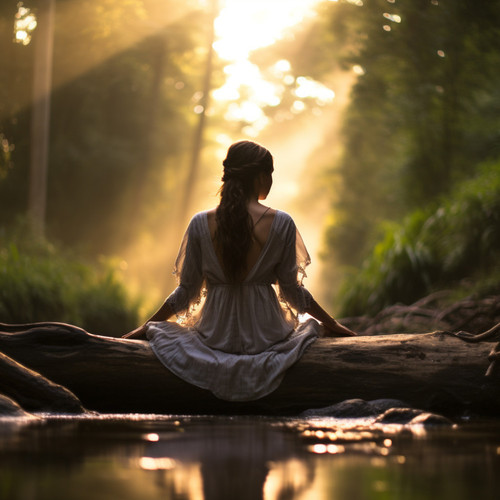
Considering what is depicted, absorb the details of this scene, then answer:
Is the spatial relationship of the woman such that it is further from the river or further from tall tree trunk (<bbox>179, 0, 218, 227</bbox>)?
tall tree trunk (<bbox>179, 0, 218, 227</bbox>)

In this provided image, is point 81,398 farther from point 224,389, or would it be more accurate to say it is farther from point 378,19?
point 378,19

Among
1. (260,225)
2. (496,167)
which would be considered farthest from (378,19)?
(260,225)

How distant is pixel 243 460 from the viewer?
280cm

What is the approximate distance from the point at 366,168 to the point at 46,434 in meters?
20.1

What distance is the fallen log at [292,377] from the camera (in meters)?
4.57

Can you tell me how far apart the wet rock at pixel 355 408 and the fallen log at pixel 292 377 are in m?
0.09

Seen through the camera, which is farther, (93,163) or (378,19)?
(93,163)

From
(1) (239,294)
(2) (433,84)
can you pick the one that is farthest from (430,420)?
(2) (433,84)

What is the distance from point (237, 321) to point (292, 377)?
0.50 m

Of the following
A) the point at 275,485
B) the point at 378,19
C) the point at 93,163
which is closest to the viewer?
the point at 275,485

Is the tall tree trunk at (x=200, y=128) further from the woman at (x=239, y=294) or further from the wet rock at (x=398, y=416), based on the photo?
the wet rock at (x=398, y=416)

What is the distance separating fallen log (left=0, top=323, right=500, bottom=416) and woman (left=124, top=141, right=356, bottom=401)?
0.13 metres

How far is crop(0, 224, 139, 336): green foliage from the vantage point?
10734 millimetres

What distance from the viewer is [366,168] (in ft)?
75.2
